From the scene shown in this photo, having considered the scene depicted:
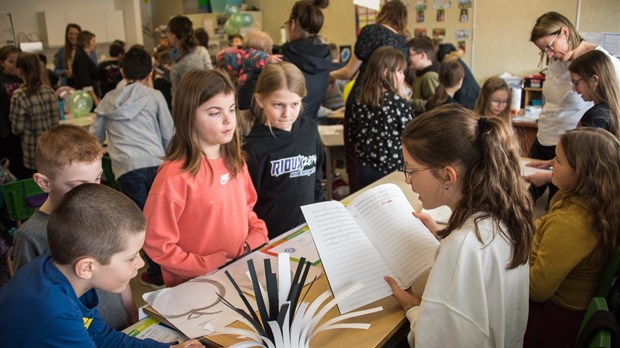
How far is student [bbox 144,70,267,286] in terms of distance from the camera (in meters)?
1.51

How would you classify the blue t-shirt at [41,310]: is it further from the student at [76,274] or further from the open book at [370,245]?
the open book at [370,245]

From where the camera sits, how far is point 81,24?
7910mm

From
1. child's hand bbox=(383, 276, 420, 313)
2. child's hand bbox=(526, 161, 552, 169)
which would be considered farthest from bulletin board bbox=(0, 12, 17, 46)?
child's hand bbox=(383, 276, 420, 313)

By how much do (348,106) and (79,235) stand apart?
7.22 ft

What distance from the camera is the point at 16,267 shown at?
1.28 metres

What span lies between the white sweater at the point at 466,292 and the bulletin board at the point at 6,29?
7.93 metres

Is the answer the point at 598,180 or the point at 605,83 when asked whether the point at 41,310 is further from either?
the point at 605,83

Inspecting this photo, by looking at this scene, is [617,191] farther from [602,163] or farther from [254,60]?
[254,60]

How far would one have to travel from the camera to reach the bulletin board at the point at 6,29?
23.6 feet

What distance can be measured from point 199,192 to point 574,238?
3.68ft

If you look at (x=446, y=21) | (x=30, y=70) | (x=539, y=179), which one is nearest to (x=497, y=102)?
(x=539, y=179)

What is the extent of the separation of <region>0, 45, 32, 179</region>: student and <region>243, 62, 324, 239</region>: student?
9.35ft

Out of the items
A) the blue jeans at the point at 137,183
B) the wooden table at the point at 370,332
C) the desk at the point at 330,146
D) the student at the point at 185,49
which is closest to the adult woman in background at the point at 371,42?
the desk at the point at 330,146

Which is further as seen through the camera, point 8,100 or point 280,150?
point 8,100
